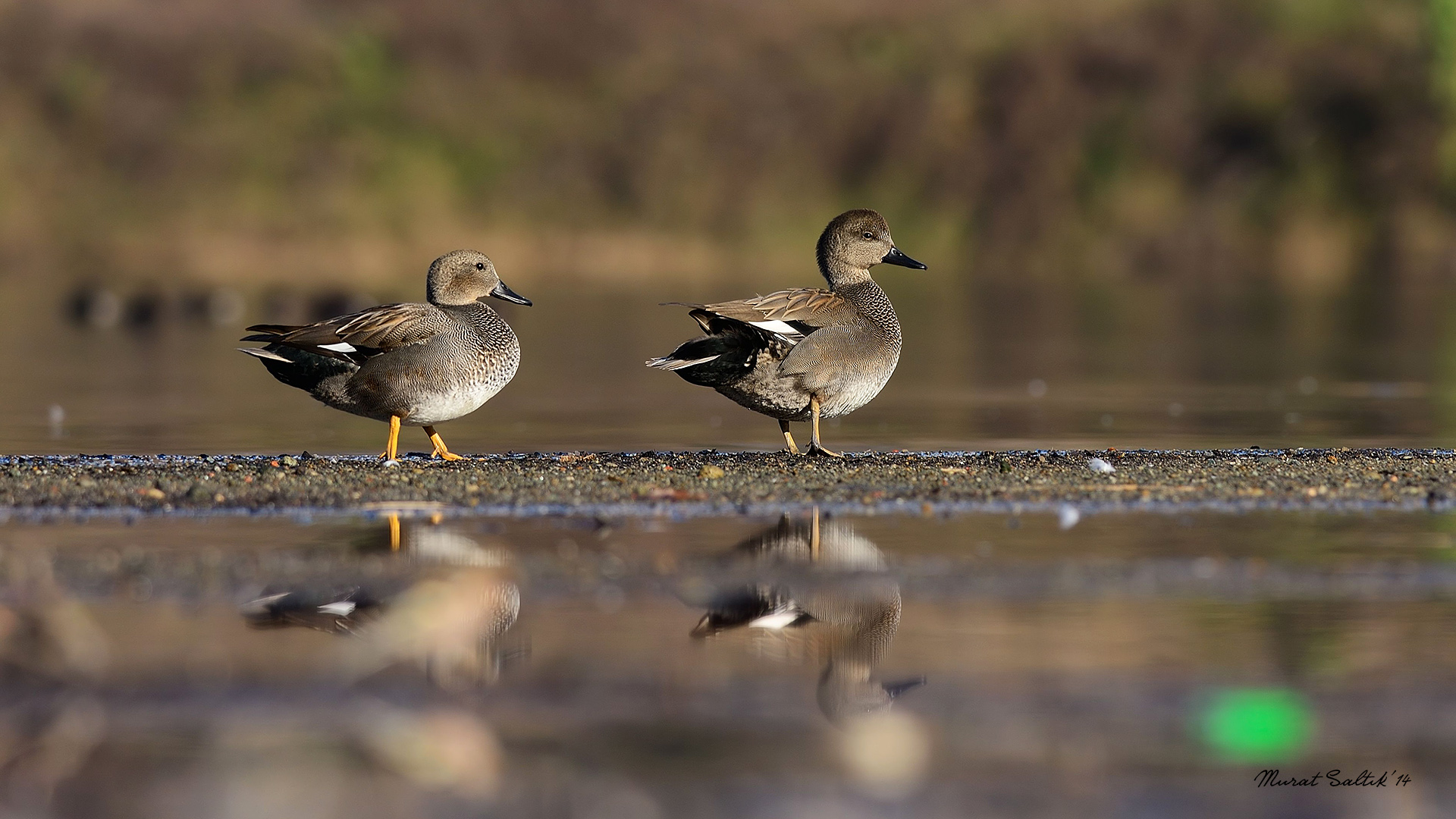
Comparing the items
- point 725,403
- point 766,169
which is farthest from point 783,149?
point 725,403

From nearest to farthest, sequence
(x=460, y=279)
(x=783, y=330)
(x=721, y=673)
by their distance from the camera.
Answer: (x=721, y=673) → (x=783, y=330) → (x=460, y=279)

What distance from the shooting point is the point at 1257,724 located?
488cm

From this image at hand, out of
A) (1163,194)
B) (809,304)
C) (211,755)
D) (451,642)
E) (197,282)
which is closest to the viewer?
(211,755)

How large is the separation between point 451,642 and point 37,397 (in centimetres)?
1191

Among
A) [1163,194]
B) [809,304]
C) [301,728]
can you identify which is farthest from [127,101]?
[301,728]

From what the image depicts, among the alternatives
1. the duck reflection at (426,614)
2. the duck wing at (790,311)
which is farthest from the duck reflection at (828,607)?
the duck wing at (790,311)

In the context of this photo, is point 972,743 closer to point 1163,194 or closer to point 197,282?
point 197,282

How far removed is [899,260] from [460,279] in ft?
9.47

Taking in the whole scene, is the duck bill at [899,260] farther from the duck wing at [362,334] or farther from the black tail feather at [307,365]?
the black tail feather at [307,365]

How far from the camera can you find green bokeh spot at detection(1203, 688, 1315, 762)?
4.69 m

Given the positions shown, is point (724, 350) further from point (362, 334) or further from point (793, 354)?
point (362, 334)

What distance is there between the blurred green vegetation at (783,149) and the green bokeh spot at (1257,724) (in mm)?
53485

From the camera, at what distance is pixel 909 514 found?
8688 millimetres

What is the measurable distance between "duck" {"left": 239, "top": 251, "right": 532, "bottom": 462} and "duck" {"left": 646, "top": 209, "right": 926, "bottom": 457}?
3.31ft
